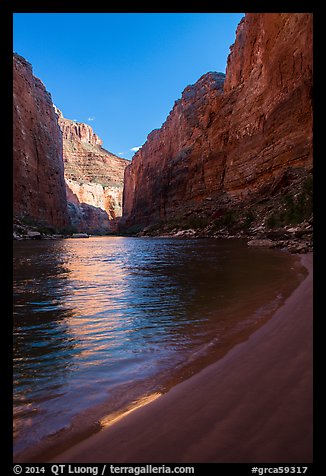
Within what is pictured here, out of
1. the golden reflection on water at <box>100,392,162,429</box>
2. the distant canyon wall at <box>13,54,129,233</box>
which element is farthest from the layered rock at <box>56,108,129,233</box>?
the golden reflection on water at <box>100,392,162,429</box>

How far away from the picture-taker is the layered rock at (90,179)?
117756 millimetres

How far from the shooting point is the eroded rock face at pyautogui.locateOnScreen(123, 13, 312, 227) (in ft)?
92.1

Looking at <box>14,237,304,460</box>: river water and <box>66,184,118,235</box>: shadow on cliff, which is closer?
<box>14,237,304,460</box>: river water

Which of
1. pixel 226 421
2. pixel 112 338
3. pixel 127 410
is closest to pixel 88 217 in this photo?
pixel 112 338

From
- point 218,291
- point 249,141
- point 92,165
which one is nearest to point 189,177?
point 249,141

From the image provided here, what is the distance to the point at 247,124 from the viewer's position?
3659 centimetres

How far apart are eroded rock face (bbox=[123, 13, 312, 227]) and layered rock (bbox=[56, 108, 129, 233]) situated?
59145 millimetres

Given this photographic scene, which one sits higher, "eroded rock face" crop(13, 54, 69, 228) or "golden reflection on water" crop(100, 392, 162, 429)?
"eroded rock face" crop(13, 54, 69, 228)

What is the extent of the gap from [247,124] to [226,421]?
130 feet

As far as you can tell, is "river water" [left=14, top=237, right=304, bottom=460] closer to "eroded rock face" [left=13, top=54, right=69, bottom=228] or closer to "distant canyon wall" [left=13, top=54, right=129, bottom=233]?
"eroded rock face" [left=13, top=54, right=69, bottom=228]

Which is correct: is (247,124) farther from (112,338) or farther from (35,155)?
(35,155)

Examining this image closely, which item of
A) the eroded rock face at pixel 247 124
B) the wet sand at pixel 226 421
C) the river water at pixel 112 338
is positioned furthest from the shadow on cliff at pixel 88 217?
the wet sand at pixel 226 421
